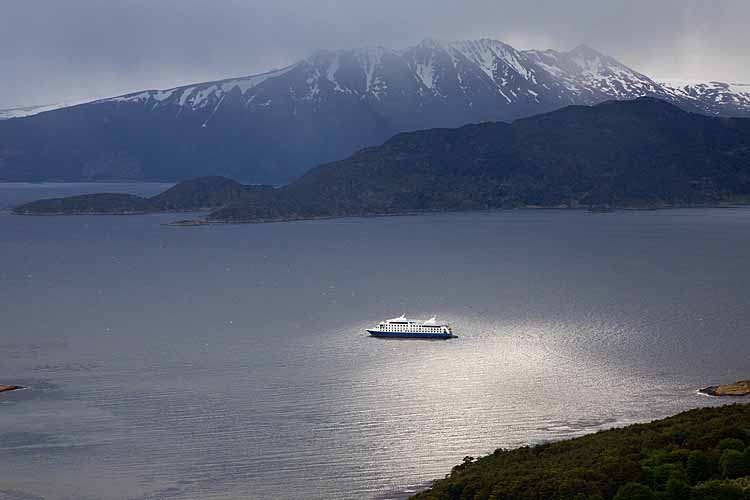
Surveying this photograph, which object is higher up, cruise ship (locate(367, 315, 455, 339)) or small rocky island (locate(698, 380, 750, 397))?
cruise ship (locate(367, 315, 455, 339))

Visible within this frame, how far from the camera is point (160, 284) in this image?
8956 centimetres

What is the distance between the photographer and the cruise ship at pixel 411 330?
6128 centimetres

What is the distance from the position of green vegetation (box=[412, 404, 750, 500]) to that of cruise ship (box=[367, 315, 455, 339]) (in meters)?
26.2

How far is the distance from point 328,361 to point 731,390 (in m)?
20.7

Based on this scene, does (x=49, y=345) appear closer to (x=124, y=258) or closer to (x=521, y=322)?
(x=521, y=322)

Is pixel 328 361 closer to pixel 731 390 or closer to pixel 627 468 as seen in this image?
pixel 731 390

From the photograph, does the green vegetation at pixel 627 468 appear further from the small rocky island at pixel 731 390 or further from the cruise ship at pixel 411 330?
the cruise ship at pixel 411 330

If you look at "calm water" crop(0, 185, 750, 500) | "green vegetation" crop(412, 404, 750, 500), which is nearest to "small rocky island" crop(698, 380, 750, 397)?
"calm water" crop(0, 185, 750, 500)

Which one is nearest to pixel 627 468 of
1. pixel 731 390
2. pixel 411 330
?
pixel 731 390

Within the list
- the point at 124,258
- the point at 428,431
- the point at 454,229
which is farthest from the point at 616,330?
the point at 454,229

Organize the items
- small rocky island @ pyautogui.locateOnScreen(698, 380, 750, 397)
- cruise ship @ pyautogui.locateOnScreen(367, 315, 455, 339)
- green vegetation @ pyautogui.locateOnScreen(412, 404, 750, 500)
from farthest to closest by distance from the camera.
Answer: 1. cruise ship @ pyautogui.locateOnScreen(367, 315, 455, 339)
2. small rocky island @ pyautogui.locateOnScreen(698, 380, 750, 397)
3. green vegetation @ pyautogui.locateOnScreen(412, 404, 750, 500)

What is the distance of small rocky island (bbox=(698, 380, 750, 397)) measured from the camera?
146 ft

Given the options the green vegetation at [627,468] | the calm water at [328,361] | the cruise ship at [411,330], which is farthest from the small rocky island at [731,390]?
the cruise ship at [411,330]

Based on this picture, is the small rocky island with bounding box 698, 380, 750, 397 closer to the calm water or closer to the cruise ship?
the calm water
